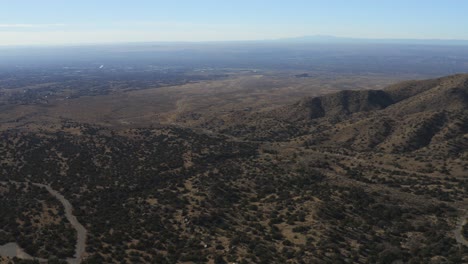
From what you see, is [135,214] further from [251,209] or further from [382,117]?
[382,117]

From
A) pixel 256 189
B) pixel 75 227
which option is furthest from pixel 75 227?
pixel 256 189

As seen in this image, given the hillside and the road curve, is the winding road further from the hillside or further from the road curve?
the hillside

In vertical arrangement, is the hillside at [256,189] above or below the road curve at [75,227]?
above

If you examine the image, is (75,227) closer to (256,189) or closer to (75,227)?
(75,227)

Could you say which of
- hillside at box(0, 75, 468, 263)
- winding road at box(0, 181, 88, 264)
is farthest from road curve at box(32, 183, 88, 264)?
hillside at box(0, 75, 468, 263)

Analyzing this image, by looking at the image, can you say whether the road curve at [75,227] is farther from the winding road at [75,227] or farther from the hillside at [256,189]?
the hillside at [256,189]

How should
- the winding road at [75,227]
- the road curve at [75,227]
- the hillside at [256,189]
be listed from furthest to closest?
the hillside at [256,189], the road curve at [75,227], the winding road at [75,227]

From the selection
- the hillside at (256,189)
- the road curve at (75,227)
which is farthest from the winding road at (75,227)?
the hillside at (256,189)

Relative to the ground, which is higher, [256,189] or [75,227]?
[256,189]
